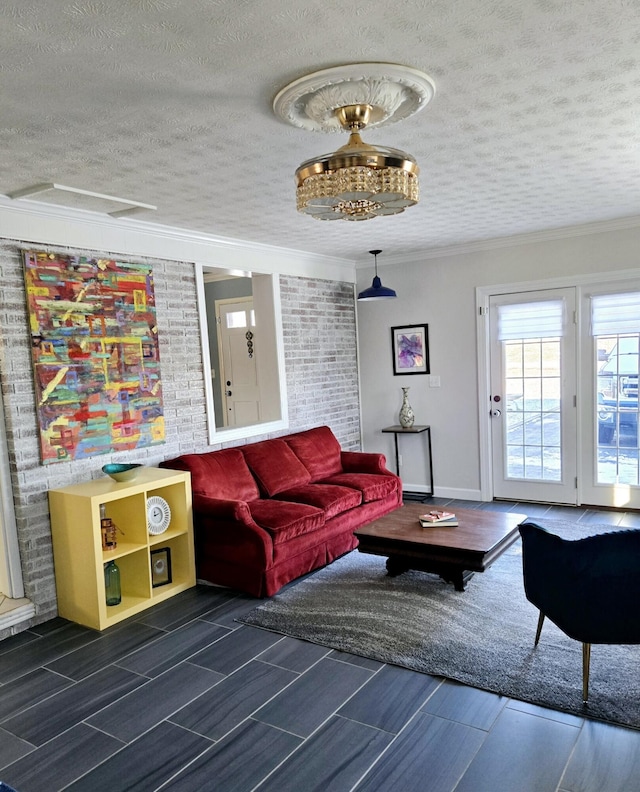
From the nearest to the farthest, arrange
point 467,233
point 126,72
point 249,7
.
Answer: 1. point 249,7
2. point 126,72
3. point 467,233

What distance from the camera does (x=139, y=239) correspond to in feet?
13.9

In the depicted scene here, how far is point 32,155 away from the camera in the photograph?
280 cm

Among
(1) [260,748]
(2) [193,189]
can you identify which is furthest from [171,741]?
(2) [193,189]

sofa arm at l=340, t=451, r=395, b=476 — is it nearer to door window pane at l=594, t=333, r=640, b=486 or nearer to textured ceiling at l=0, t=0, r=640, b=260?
door window pane at l=594, t=333, r=640, b=486

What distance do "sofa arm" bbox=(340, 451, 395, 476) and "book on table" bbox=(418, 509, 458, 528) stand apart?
1.29 m

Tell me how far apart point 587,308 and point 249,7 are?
4325 mm

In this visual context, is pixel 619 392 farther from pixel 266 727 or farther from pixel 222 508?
pixel 266 727

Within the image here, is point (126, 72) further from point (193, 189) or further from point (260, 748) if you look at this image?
point (260, 748)

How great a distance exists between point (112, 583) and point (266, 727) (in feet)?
5.19

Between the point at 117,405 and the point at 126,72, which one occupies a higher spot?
the point at 126,72

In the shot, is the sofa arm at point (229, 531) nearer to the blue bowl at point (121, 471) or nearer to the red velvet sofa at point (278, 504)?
the red velvet sofa at point (278, 504)

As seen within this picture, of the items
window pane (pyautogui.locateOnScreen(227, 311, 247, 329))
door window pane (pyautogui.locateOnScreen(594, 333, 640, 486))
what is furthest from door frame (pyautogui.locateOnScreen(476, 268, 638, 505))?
window pane (pyautogui.locateOnScreen(227, 311, 247, 329))

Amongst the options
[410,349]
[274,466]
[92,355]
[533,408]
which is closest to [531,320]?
[533,408]

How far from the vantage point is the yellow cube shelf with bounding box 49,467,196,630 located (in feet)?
11.3
